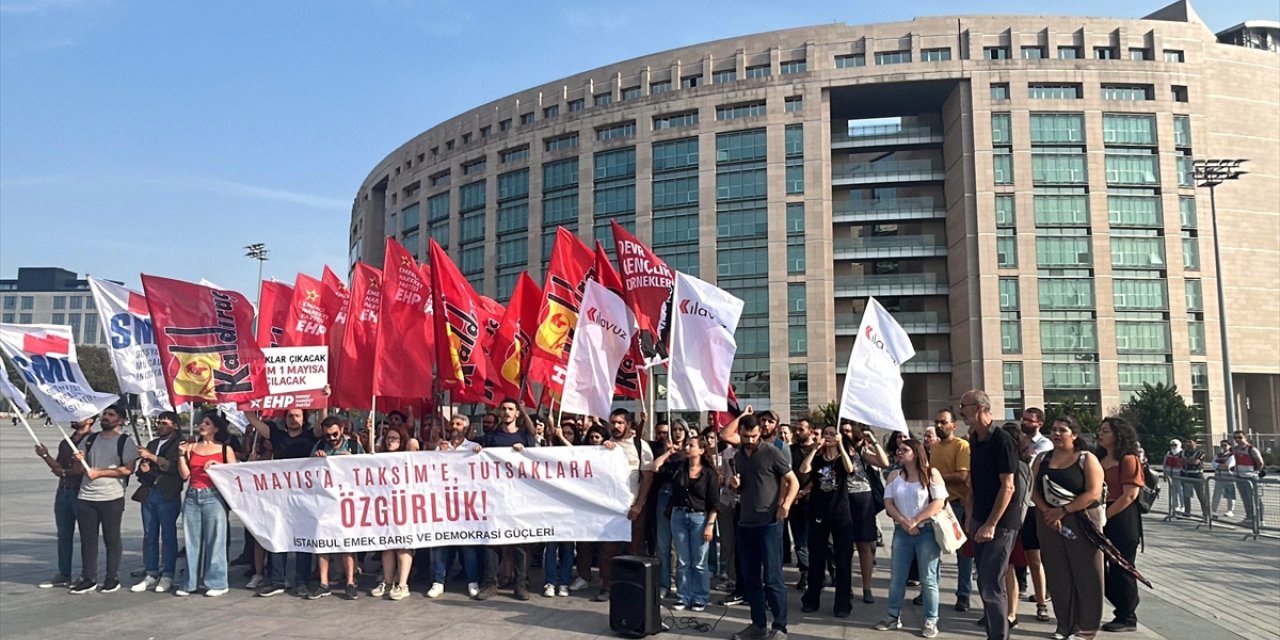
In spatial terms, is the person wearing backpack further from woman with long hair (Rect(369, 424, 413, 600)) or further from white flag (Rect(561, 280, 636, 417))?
white flag (Rect(561, 280, 636, 417))

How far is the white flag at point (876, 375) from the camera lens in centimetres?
889

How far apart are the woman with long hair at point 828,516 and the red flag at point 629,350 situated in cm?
260

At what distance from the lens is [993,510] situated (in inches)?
273

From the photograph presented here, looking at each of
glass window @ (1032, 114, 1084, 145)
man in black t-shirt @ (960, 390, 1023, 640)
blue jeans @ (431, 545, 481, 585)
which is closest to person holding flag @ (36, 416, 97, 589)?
blue jeans @ (431, 545, 481, 585)

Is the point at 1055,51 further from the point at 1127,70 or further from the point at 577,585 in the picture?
the point at 577,585

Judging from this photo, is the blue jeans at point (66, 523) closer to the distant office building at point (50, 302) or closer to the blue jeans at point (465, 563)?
the blue jeans at point (465, 563)

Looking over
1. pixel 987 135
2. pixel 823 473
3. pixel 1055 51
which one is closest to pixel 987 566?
pixel 823 473

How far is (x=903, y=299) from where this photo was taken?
62.9m

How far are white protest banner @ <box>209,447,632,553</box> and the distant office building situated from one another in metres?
184

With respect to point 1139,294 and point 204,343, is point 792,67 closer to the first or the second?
point 1139,294

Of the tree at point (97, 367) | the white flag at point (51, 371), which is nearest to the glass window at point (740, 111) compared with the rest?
the white flag at point (51, 371)

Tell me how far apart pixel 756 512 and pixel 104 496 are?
7382 mm

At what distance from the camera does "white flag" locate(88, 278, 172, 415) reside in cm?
995

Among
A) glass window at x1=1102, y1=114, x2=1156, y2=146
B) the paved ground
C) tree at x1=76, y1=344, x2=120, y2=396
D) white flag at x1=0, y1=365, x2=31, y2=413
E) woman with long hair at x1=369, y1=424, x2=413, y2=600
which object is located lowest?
the paved ground
